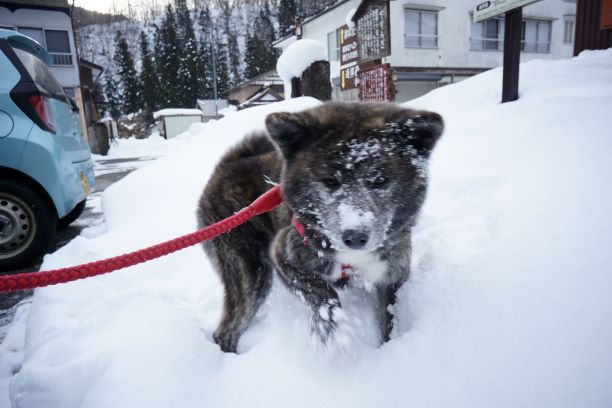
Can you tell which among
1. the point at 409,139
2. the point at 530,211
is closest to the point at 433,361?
the point at 409,139

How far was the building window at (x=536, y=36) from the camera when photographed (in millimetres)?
20859

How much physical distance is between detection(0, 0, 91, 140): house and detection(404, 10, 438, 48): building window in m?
18.0

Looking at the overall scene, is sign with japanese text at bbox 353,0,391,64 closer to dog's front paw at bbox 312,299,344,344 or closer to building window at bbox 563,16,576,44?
dog's front paw at bbox 312,299,344,344

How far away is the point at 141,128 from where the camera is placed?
1473 inches

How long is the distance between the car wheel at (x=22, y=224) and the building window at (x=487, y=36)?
22.2 m

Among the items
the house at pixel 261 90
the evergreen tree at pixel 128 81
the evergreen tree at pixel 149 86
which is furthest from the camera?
the evergreen tree at pixel 149 86

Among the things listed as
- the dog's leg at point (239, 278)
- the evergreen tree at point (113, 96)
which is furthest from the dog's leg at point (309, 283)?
the evergreen tree at point (113, 96)

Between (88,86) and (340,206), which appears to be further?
(88,86)

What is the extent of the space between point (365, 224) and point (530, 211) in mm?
1171

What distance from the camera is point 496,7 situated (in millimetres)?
4855

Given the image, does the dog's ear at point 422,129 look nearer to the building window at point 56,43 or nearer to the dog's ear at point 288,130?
the dog's ear at point 288,130

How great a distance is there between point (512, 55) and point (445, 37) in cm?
1687

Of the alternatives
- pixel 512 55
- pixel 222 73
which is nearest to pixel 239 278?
pixel 512 55

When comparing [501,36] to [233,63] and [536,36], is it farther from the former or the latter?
[233,63]
